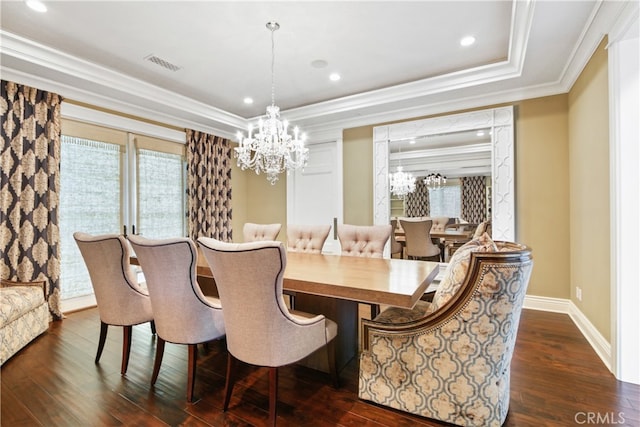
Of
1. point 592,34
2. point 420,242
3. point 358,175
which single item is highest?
point 592,34

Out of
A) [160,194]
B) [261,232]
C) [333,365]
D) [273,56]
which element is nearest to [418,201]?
[261,232]

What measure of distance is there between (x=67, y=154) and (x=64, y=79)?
0.83 meters

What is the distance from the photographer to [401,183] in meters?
4.36

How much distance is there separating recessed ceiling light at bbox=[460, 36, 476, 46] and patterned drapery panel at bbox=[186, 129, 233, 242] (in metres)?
3.86

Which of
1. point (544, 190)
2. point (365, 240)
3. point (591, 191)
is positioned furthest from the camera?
point (544, 190)

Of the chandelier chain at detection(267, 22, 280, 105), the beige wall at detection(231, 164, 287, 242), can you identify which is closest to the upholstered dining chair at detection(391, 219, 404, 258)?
the beige wall at detection(231, 164, 287, 242)

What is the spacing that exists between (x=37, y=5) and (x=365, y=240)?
328cm

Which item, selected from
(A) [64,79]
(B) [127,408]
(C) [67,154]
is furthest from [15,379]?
(A) [64,79]

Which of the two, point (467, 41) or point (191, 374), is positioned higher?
point (467, 41)

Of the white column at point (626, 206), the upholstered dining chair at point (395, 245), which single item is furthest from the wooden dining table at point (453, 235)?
the white column at point (626, 206)

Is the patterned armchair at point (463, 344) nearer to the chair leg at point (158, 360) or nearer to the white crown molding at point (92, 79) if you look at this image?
the chair leg at point (158, 360)

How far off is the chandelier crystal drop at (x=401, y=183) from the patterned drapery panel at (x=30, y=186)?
409 cm

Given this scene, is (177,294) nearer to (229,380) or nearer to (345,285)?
(229,380)

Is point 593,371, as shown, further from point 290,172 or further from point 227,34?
point 290,172
